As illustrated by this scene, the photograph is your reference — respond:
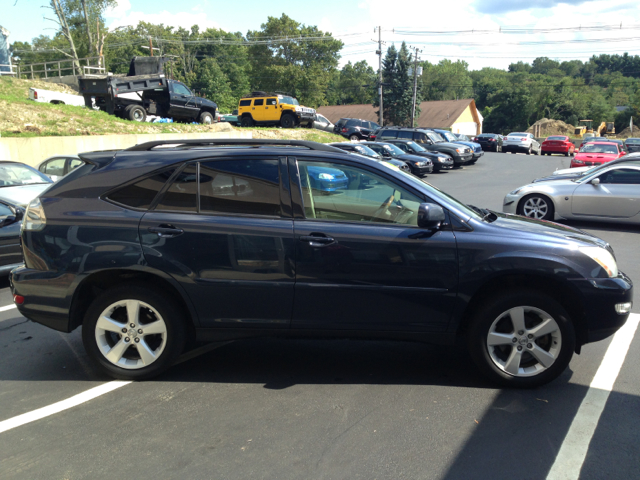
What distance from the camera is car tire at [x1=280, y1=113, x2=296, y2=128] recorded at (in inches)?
1325

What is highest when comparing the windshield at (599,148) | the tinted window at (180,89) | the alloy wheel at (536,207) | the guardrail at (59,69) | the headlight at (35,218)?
the guardrail at (59,69)

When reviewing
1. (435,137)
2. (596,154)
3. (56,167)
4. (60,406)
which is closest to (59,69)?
(435,137)

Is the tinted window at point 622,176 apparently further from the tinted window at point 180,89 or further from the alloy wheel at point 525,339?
the tinted window at point 180,89

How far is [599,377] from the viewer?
4.29m

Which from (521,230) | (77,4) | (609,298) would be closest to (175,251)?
(521,230)

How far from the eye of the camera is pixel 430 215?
3826 mm

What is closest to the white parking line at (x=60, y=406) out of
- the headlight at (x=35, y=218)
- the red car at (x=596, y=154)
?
the headlight at (x=35, y=218)

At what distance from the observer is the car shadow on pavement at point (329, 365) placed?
426 cm

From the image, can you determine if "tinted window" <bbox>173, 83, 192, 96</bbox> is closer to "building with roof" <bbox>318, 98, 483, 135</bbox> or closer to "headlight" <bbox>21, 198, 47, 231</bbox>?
"headlight" <bbox>21, 198, 47, 231</bbox>

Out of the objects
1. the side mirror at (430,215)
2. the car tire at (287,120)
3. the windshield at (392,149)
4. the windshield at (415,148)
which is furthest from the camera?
the car tire at (287,120)

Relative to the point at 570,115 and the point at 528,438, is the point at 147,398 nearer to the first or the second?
the point at 528,438

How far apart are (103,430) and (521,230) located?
3.21 meters

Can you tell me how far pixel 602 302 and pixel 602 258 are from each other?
0.33 meters

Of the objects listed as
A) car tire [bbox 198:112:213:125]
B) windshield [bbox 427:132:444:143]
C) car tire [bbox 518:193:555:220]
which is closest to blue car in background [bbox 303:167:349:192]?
car tire [bbox 518:193:555:220]
